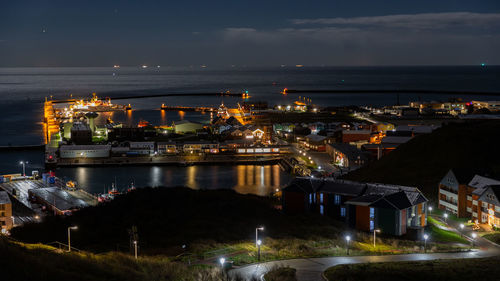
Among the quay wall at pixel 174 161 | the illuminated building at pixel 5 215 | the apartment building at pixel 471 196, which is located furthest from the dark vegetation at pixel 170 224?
the quay wall at pixel 174 161

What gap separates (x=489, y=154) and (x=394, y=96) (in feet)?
120

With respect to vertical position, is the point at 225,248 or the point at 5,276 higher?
the point at 5,276

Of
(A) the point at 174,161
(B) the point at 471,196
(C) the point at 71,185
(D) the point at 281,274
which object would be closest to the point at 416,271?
(D) the point at 281,274

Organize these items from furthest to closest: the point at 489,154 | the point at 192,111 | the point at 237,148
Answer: the point at 192,111, the point at 237,148, the point at 489,154

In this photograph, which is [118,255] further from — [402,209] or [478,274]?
[402,209]

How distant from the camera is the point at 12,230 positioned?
8219 millimetres

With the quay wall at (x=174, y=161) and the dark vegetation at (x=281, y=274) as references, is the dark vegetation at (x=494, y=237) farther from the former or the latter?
the quay wall at (x=174, y=161)

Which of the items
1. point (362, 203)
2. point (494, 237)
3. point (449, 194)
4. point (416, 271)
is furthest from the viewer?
point (449, 194)

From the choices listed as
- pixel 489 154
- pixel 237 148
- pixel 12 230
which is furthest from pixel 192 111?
pixel 12 230

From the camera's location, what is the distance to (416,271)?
5445 mm

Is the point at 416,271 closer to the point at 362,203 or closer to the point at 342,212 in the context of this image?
the point at 362,203

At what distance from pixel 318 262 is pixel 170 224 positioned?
2.83m

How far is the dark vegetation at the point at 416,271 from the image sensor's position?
17.1 feet

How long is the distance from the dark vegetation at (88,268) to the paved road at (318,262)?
16.3 inches
